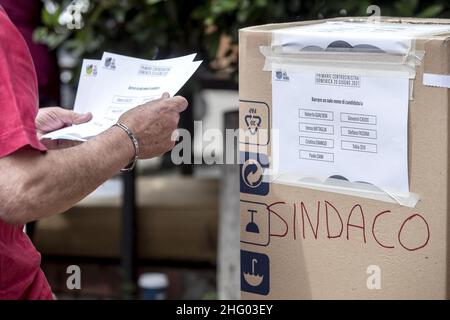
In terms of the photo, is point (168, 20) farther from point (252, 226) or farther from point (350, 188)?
point (350, 188)

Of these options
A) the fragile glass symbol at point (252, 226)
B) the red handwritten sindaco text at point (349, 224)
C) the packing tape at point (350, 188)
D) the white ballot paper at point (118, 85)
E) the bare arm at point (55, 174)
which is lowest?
the fragile glass symbol at point (252, 226)

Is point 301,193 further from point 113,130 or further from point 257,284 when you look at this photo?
point 113,130

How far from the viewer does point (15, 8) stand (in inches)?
131

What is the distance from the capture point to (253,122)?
79.9 inches

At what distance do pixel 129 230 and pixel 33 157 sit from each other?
8.31 ft

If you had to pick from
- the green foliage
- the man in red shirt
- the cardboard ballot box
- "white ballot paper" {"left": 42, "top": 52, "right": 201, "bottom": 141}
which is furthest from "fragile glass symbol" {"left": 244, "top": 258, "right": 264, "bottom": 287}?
the green foliage

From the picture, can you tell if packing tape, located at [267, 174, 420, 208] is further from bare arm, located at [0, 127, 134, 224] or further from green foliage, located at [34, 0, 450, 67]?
green foliage, located at [34, 0, 450, 67]

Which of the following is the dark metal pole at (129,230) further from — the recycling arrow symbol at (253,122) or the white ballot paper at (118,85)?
the recycling arrow symbol at (253,122)

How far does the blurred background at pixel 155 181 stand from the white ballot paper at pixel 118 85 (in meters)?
0.90

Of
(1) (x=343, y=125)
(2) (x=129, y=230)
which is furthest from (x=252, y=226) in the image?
(2) (x=129, y=230)

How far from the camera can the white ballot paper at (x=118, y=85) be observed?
198 centimetres

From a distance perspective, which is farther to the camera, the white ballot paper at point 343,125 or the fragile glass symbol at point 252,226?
the fragile glass symbol at point 252,226

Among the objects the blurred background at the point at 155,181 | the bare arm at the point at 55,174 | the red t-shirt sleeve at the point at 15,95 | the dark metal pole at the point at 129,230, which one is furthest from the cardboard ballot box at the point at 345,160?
the dark metal pole at the point at 129,230

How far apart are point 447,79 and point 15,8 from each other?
2.04 metres
